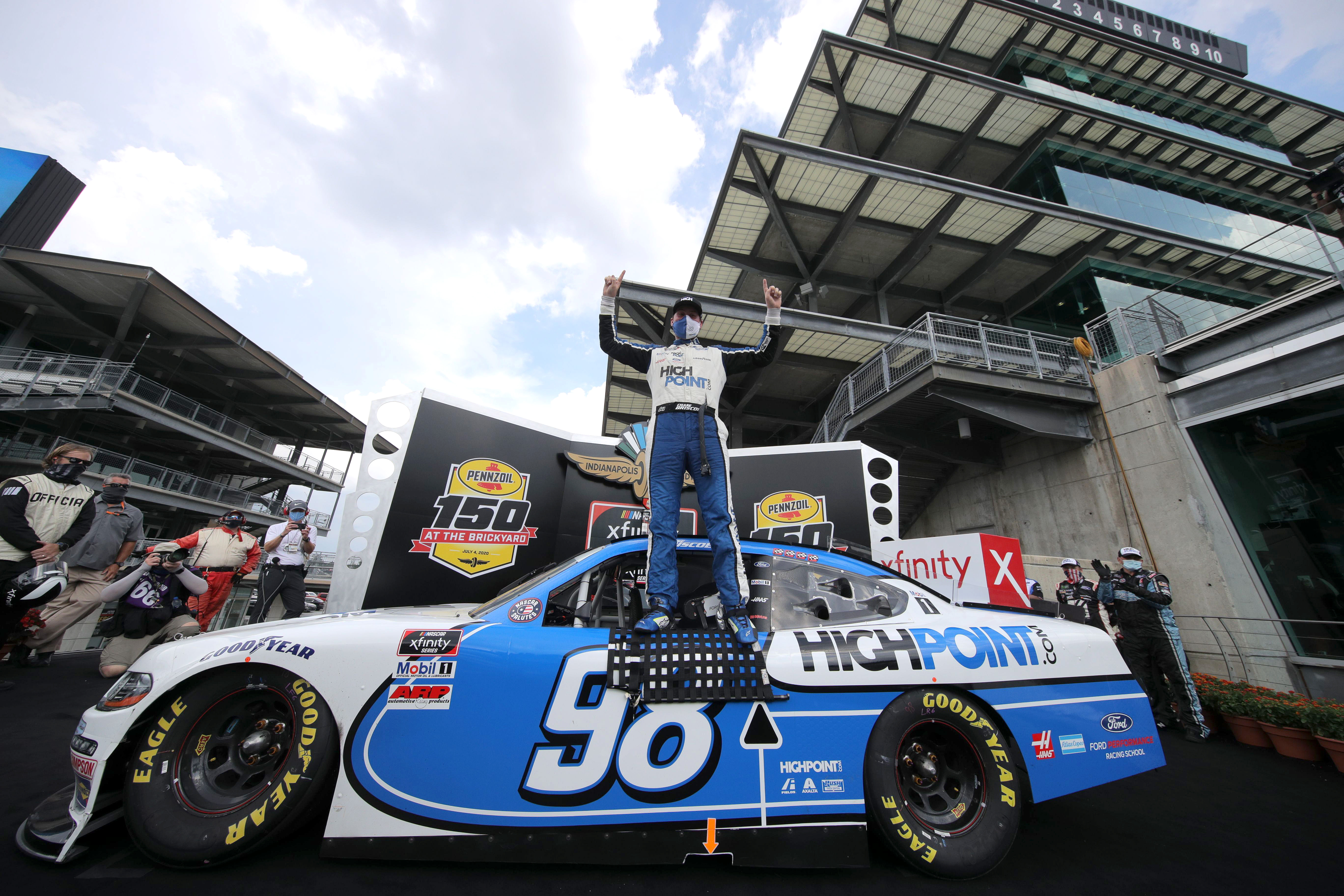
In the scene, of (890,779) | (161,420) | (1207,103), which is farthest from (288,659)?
(1207,103)

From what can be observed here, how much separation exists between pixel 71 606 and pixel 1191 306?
60.2 feet

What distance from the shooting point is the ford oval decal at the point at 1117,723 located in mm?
2016

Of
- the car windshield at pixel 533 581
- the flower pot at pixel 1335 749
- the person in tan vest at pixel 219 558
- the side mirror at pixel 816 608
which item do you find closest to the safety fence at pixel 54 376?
the person in tan vest at pixel 219 558

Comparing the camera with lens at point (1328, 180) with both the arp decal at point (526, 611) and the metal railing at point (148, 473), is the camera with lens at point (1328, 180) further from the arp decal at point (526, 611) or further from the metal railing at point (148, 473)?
the metal railing at point (148, 473)

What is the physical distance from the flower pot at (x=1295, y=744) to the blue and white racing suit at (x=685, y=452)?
5483mm

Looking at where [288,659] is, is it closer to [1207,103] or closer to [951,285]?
[951,285]

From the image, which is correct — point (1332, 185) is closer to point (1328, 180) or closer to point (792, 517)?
point (1328, 180)

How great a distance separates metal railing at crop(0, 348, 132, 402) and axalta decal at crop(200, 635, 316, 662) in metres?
19.8

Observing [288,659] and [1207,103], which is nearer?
[288,659]

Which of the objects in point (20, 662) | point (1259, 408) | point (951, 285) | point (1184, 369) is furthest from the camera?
point (951, 285)

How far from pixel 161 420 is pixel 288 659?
21.8 metres

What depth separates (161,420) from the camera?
53.7 feet

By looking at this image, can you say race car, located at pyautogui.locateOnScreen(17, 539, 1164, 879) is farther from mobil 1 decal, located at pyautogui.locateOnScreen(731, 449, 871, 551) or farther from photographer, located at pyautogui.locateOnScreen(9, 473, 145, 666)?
photographer, located at pyautogui.locateOnScreen(9, 473, 145, 666)

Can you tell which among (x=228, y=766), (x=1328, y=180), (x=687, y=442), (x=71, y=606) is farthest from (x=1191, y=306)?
(x=71, y=606)
